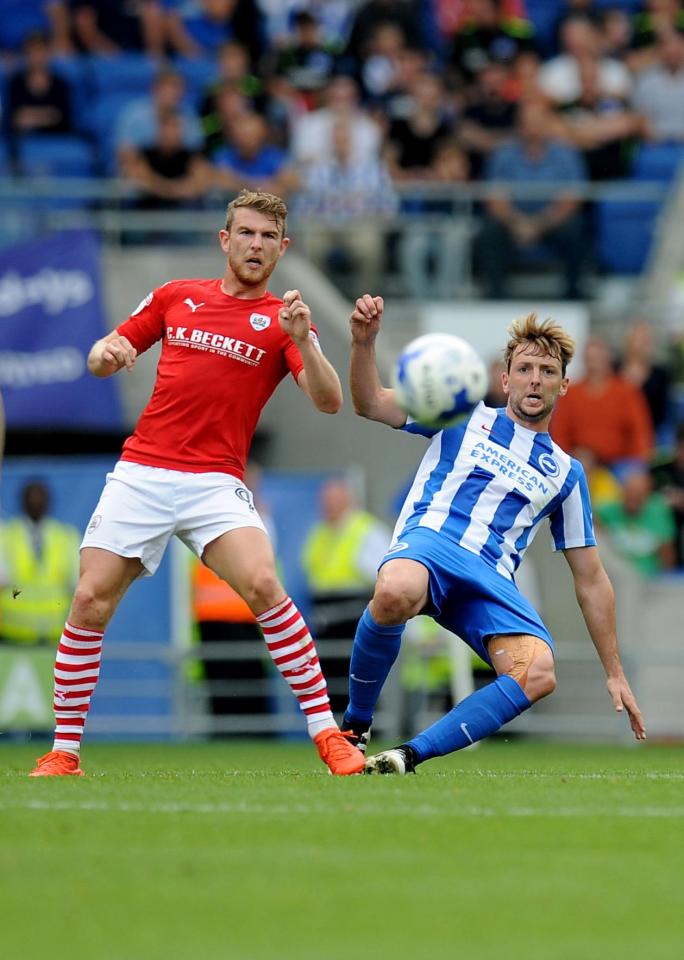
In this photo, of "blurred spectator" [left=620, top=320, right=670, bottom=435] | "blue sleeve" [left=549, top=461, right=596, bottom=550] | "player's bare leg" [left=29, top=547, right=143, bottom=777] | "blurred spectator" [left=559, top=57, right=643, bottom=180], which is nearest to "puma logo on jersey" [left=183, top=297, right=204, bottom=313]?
"player's bare leg" [left=29, top=547, right=143, bottom=777]

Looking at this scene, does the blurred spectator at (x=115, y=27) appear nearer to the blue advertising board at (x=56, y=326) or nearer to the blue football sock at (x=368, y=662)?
the blue advertising board at (x=56, y=326)

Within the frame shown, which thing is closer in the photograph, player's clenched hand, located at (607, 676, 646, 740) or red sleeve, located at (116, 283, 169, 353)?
player's clenched hand, located at (607, 676, 646, 740)

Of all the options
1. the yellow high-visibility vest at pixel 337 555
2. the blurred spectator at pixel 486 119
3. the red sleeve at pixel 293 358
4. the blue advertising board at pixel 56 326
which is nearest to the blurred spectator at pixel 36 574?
the blue advertising board at pixel 56 326

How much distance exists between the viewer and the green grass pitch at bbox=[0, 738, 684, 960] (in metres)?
4.30

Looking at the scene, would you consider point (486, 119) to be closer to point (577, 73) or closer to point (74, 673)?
point (577, 73)

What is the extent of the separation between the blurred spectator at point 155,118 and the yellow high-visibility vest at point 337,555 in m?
4.13

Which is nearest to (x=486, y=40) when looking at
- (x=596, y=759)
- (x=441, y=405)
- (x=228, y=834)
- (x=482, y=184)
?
(x=482, y=184)

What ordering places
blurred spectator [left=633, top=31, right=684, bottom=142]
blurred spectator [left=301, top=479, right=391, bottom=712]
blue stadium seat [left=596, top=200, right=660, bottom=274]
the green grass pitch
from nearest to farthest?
the green grass pitch
blurred spectator [left=301, top=479, right=391, bottom=712]
blue stadium seat [left=596, top=200, right=660, bottom=274]
blurred spectator [left=633, top=31, right=684, bottom=142]

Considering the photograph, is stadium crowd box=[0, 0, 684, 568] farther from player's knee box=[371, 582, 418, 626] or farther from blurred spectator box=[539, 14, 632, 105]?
player's knee box=[371, 582, 418, 626]

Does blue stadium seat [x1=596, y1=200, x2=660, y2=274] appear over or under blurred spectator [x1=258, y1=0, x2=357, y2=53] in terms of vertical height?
under

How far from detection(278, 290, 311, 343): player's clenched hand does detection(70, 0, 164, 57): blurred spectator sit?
41.1 feet

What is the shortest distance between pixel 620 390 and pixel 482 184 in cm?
248

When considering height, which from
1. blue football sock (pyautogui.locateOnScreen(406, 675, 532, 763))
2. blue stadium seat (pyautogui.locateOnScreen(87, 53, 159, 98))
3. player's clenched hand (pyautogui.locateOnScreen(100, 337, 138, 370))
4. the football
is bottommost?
blue football sock (pyautogui.locateOnScreen(406, 675, 532, 763))

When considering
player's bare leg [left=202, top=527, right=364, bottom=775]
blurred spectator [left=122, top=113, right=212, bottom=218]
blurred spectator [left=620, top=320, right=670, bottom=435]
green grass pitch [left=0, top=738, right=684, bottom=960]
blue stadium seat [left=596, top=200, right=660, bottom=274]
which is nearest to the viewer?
green grass pitch [left=0, top=738, right=684, bottom=960]
